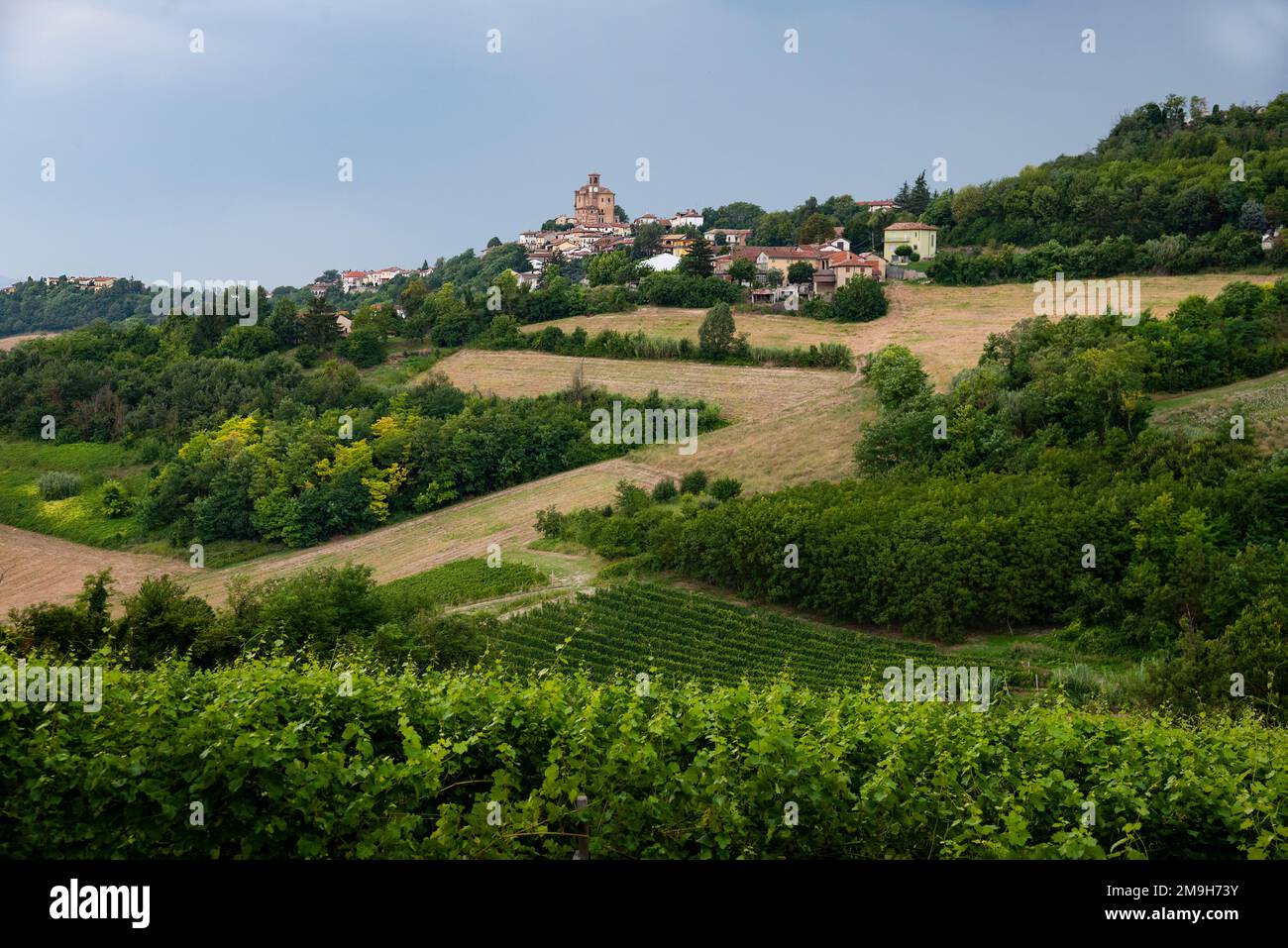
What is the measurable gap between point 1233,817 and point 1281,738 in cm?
488

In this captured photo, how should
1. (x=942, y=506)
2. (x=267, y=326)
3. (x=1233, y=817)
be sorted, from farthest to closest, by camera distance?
(x=267, y=326) → (x=942, y=506) → (x=1233, y=817)

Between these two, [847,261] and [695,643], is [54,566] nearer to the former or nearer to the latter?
[695,643]

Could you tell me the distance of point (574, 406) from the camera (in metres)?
51.6

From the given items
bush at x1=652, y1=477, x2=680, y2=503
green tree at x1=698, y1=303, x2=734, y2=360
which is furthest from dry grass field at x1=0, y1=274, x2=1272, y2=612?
bush at x1=652, y1=477, x2=680, y2=503

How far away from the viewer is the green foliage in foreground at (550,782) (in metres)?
7.75

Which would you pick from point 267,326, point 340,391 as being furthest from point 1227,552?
point 267,326

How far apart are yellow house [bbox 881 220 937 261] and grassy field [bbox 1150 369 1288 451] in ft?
95.6

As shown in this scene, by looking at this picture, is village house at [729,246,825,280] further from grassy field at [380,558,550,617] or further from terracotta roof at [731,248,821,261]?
grassy field at [380,558,550,617]

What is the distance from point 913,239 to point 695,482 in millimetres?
33449

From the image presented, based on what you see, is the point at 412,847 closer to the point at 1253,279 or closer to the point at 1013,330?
the point at 1013,330

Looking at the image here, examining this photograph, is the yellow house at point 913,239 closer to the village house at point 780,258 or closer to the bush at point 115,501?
the village house at point 780,258

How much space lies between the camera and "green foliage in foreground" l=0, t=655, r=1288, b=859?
305 inches

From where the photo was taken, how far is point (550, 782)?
8094 mm

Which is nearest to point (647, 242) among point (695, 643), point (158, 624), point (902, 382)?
point (902, 382)
